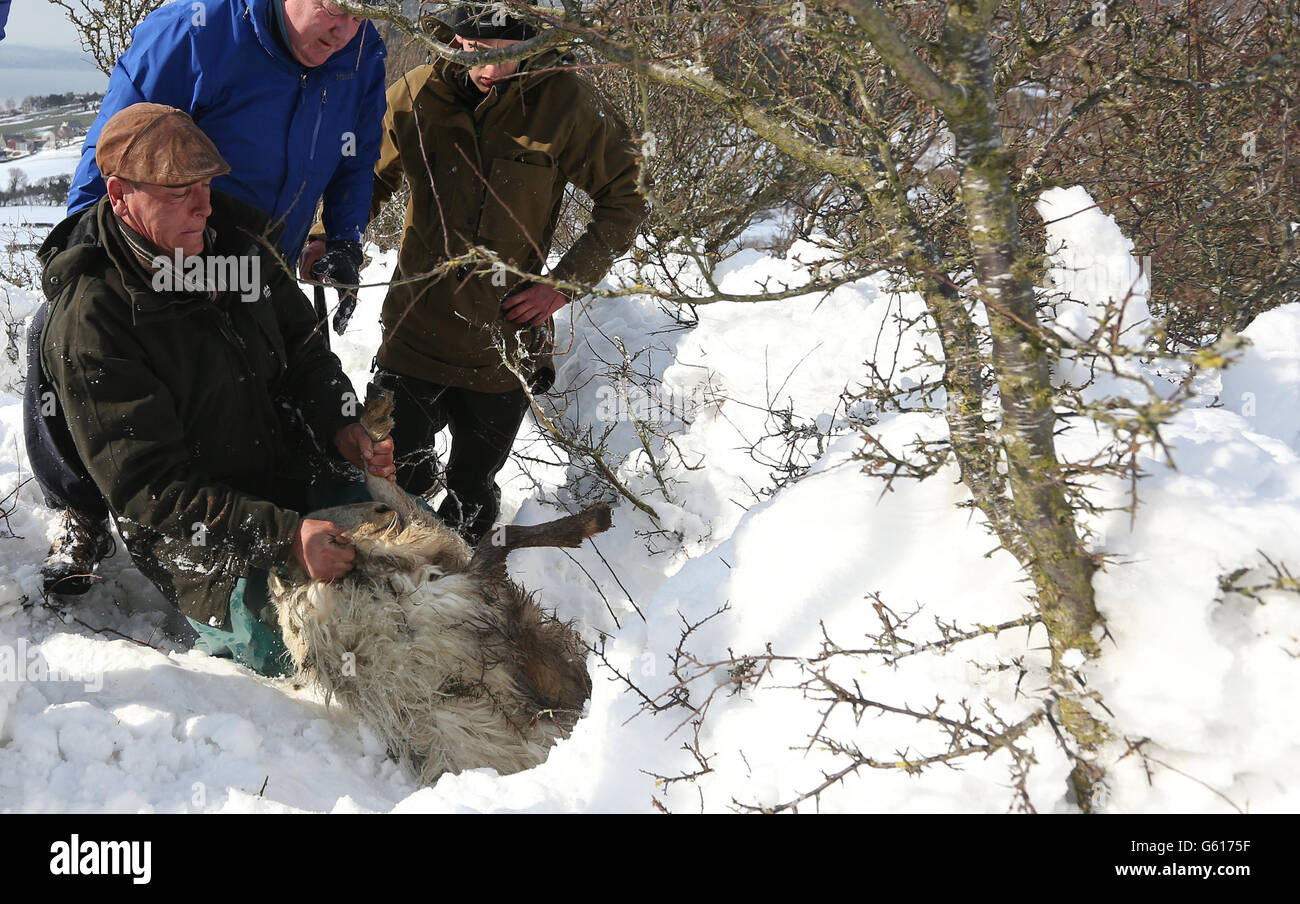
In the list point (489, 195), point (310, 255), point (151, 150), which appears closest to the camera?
point (151, 150)

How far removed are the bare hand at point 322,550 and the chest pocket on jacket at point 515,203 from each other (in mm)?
1274

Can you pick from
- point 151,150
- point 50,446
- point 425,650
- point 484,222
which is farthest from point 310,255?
point 425,650

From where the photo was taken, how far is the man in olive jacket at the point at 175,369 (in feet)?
8.11

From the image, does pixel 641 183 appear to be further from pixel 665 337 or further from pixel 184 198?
pixel 665 337

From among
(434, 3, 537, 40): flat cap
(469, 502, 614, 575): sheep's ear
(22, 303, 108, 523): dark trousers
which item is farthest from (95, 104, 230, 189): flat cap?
A: (469, 502, 614, 575): sheep's ear

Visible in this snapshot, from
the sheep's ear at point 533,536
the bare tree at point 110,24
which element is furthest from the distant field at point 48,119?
the sheep's ear at point 533,536

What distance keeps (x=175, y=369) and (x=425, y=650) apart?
117cm

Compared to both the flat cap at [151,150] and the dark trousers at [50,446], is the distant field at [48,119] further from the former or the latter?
the flat cap at [151,150]

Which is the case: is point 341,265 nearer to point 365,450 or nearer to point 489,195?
point 489,195

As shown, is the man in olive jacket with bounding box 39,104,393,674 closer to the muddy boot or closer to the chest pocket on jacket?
the muddy boot

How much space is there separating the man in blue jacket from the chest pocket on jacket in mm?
532

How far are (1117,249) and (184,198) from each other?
2.81 m

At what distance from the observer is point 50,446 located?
9.75 feet
